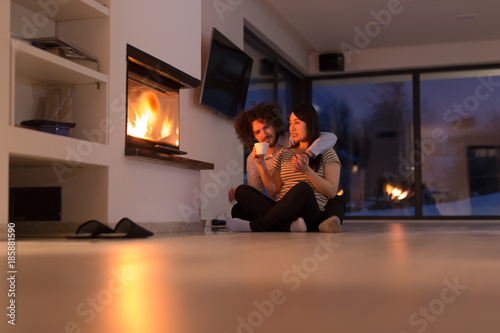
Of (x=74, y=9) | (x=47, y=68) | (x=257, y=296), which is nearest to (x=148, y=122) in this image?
(x=74, y=9)

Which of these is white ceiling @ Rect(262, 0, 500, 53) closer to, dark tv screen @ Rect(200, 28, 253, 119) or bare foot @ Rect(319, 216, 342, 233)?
dark tv screen @ Rect(200, 28, 253, 119)

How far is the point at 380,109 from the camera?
27.6 feet

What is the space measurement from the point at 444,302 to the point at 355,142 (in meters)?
7.75

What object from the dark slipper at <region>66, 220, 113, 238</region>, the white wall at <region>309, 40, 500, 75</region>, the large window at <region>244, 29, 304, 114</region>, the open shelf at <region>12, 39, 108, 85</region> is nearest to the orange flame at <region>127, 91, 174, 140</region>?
A: the open shelf at <region>12, 39, 108, 85</region>

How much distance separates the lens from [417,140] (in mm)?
7973

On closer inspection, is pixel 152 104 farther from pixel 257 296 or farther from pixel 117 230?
pixel 257 296

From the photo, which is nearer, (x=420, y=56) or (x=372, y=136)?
(x=420, y=56)

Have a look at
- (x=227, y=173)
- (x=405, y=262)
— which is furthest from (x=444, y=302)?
(x=227, y=173)

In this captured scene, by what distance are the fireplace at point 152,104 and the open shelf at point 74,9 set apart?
Answer: 0.86 ft

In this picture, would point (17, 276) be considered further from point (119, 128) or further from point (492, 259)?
point (119, 128)

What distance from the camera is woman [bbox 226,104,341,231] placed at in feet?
10.6

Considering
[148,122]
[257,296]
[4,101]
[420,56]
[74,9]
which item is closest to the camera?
[257,296]

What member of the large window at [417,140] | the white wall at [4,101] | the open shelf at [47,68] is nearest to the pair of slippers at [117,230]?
the white wall at [4,101]

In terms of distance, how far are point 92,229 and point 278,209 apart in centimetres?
104
